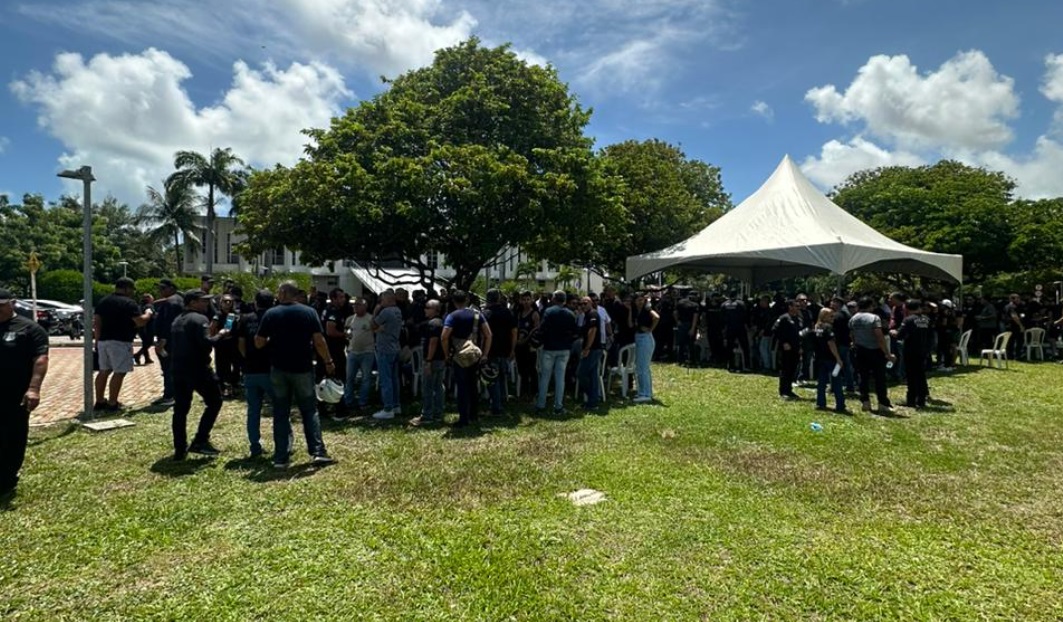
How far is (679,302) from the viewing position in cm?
1429

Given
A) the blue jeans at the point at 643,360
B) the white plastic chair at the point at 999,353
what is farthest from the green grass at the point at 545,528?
the white plastic chair at the point at 999,353

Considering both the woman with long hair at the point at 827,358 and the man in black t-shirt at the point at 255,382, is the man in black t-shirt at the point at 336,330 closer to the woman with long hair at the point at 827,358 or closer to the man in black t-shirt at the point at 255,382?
the man in black t-shirt at the point at 255,382

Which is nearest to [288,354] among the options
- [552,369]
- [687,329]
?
[552,369]

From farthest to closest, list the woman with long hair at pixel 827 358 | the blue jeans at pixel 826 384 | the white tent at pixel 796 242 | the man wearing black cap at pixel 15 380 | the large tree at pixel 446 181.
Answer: the white tent at pixel 796 242 < the large tree at pixel 446 181 < the blue jeans at pixel 826 384 < the woman with long hair at pixel 827 358 < the man wearing black cap at pixel 15 380

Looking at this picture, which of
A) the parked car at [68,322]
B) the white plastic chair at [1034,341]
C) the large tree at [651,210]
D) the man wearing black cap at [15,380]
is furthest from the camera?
the large tree at [651,210]

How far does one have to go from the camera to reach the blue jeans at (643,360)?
30.0ft

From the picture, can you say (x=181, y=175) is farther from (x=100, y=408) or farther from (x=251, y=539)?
(x=251, y=539)

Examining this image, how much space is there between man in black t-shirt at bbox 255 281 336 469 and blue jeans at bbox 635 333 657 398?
4.93 m

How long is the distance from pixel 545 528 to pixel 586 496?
0.77m

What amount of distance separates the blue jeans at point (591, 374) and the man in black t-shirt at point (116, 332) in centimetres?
597

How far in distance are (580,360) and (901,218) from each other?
23.6 m

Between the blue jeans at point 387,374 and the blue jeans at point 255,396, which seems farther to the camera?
the blue jeans at point 387,374

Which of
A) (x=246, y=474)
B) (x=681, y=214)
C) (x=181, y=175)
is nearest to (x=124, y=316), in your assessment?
A: (x=246, y=474)

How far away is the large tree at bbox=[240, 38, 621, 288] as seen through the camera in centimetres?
1041
